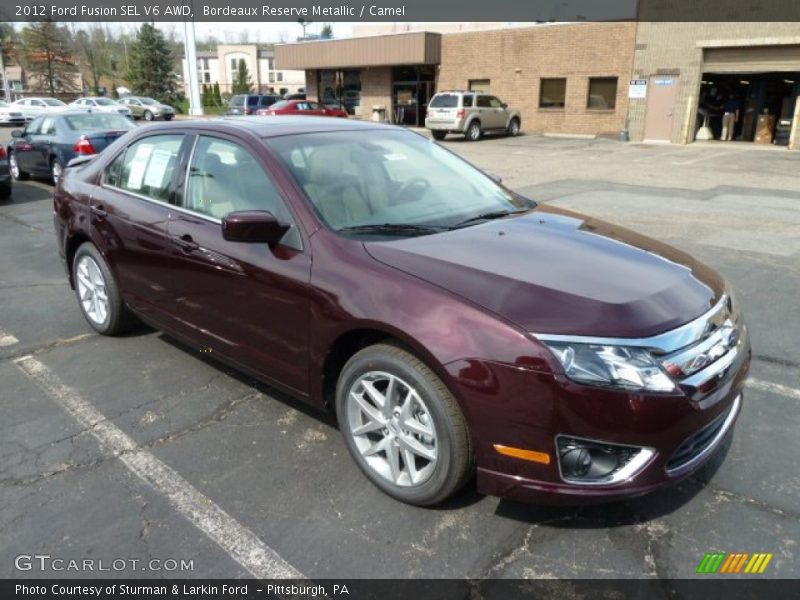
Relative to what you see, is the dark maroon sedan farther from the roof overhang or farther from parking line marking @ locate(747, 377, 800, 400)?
the roof overhang

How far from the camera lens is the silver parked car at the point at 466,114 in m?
24.3

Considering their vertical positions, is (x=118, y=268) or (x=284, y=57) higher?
(x=284, y=57)

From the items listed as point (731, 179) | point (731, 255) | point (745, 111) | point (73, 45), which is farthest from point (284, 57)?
point (73, 45)

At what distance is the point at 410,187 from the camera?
3582 mm

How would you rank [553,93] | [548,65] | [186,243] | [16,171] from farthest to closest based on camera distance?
[553,93] < [548,65] < [16,171] < [186,243]

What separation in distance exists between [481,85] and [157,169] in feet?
91.2

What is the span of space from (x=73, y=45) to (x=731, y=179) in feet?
268

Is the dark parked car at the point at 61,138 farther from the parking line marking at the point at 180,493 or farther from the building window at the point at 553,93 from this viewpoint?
the building window at the point at 553,93

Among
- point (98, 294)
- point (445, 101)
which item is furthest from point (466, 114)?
point (98, 294)

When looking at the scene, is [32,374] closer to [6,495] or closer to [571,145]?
[6,495]

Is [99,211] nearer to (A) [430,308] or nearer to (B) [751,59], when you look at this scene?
(A) [430,308]

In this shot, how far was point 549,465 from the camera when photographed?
236 cm

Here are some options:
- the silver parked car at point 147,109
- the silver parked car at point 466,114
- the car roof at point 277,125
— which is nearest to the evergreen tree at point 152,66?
the silver parked car at point 147,109

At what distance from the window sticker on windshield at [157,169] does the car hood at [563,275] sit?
6.13 feet
